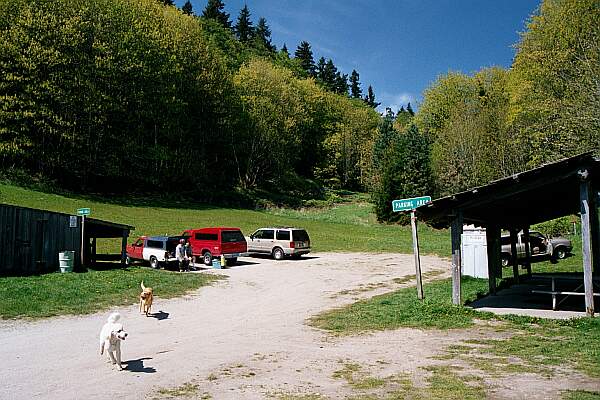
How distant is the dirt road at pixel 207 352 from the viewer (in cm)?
724

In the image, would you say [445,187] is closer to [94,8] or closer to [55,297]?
[94,8]

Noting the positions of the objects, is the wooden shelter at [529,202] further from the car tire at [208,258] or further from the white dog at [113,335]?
the car tire at [208,258]

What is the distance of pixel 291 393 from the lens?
688 cm

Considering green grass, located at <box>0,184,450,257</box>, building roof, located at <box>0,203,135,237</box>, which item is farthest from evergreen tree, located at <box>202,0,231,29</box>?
building roof, located at <box>0,203,135,237</box>

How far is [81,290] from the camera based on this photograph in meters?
16.4

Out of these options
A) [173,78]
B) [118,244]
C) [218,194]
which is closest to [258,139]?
[218,194]

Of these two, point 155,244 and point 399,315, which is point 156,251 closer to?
point 155,244

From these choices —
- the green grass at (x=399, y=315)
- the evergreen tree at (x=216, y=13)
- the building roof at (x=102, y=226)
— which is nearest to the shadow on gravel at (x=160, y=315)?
the green grass at (x=399, y=315)

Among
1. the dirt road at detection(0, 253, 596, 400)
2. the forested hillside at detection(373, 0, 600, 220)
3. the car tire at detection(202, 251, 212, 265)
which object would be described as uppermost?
the forested hillside at detection(373, 0, 600, 220)

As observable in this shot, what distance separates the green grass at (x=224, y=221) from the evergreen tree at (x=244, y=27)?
79.5m

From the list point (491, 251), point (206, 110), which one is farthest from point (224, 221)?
point (491, 251)

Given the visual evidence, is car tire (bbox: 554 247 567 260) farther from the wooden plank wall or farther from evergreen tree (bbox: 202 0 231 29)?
evergreen tree (bbox: 202 0 231 29)

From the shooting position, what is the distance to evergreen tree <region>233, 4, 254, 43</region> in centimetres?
12312

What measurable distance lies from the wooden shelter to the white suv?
14.4 m
